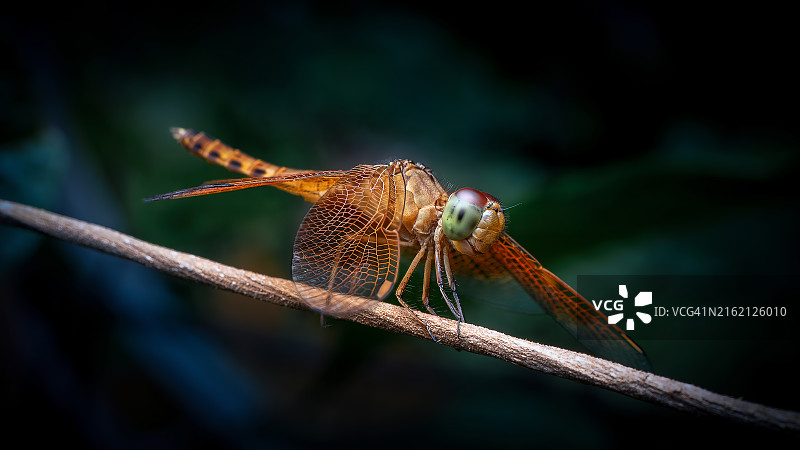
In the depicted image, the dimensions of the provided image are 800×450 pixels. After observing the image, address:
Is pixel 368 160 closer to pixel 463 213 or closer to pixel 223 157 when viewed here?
pixel 223 157

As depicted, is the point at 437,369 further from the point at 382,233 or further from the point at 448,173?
the point at 448,173

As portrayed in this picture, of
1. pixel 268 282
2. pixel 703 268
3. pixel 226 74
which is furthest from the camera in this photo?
pixel 226 74

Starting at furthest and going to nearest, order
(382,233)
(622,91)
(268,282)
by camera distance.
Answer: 1. (622,91)
2. (382,233)
3. (268,282)

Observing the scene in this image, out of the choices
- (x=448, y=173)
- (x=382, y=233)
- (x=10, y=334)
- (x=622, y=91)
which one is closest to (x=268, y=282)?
(x=382, y=233)

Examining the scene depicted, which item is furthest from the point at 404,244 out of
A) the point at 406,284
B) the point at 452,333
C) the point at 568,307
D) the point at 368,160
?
the point at 368,160

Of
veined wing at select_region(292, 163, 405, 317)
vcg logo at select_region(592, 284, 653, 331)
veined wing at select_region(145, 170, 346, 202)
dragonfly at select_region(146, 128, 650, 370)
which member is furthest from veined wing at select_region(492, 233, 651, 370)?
veined wing at select_region(145, 170, 346, 202)

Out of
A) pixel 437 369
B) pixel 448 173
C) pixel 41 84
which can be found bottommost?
pixel 437 369
